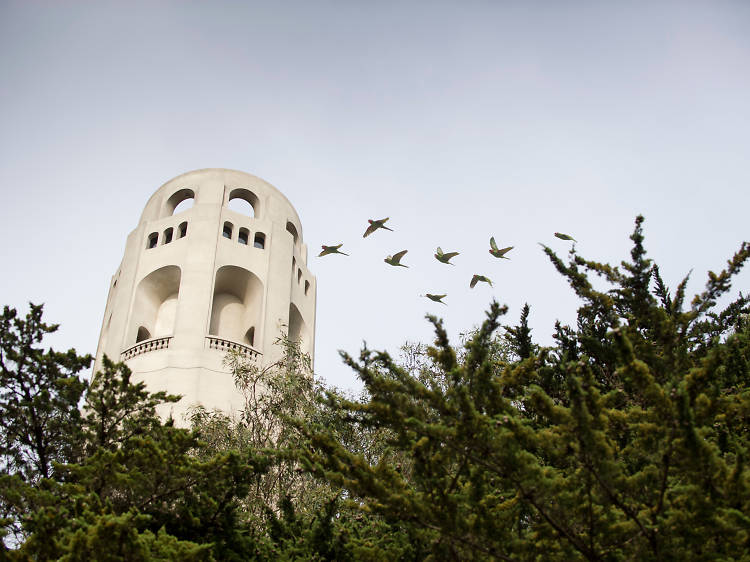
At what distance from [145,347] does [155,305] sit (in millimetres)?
2980

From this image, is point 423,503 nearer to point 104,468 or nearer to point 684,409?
point 684,409

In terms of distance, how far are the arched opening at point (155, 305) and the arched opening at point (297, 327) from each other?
412 cm

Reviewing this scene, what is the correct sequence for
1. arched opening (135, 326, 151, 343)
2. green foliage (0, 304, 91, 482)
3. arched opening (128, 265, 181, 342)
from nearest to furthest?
green foliage (0, 304, 91, 482) < arched opening (128, 265, 181, 342) < arched opening (135, 326, 151, 343)

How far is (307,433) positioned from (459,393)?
6.75ft

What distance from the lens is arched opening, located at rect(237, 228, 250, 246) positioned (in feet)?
80.6

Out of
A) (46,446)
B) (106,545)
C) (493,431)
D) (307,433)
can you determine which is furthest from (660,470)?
(46,446)

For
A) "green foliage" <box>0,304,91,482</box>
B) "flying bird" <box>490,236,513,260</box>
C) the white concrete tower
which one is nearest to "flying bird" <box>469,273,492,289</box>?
"flying bird" <box>490,236,513,260</box>

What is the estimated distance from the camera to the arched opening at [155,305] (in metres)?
22.6

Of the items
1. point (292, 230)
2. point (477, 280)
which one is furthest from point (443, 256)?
point (292, 230)

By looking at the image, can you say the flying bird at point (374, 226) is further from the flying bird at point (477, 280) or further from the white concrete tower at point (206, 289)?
the white concrete tower at point (206, 289)

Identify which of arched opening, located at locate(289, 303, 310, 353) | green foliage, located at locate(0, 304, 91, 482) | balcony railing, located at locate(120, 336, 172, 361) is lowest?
green foliage, located at locate(0, 304, 91, 482)

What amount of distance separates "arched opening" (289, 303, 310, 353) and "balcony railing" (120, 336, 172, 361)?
199 inches

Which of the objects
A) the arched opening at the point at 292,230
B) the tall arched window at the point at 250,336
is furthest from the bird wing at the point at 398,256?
the arched opening at the point at 292,230

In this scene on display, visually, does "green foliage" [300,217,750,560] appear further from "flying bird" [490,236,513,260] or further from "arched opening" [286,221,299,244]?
"arched opening" [286,221,299,244]
